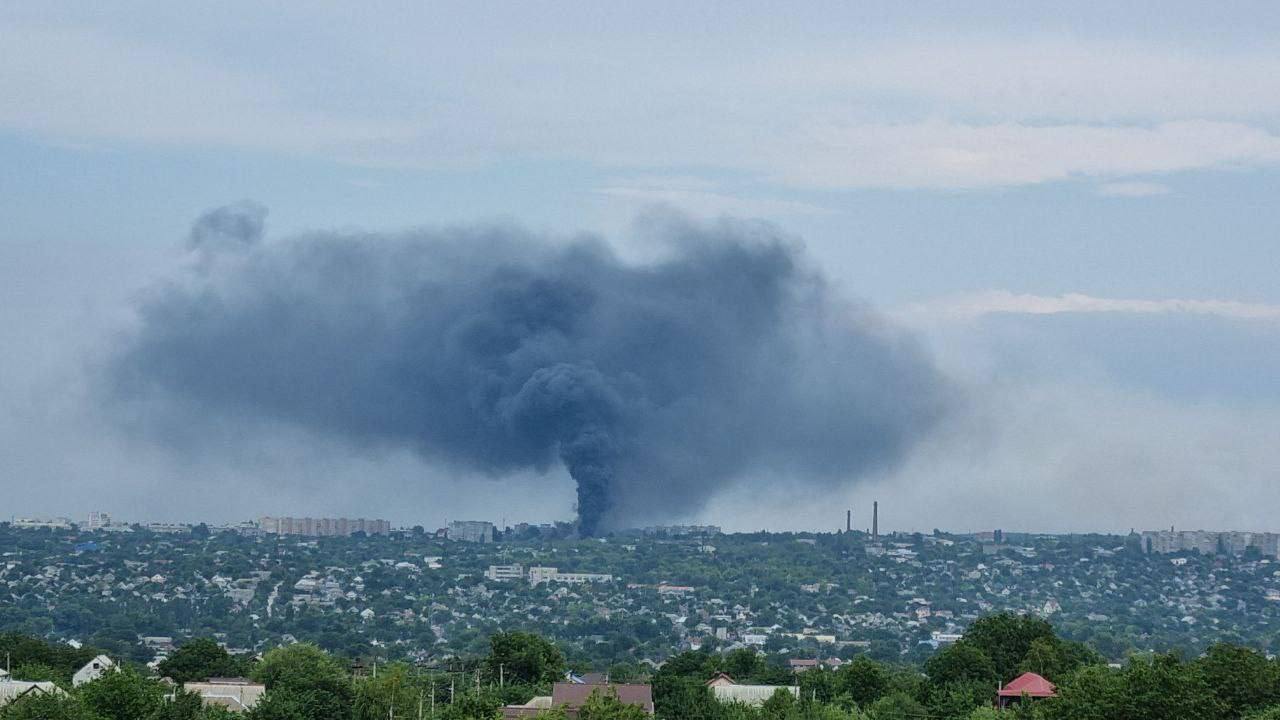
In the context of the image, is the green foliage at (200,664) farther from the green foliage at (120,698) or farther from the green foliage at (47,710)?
the green foliage at (47,710)

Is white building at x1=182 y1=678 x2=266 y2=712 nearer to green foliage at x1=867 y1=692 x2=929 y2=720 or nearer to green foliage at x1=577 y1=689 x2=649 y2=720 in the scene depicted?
green foliage at x1=577 y1=689 x2=649 y2=720

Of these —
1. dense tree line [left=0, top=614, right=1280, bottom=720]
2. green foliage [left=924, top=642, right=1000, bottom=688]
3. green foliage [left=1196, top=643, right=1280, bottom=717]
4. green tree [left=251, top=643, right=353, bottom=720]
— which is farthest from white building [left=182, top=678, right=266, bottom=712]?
green foliage [left=1196, top=643, right=1280, bottom=717]

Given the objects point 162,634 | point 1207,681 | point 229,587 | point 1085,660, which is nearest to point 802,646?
point 162,634

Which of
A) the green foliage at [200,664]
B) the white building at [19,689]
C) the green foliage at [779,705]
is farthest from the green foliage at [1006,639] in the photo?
the white building at [19,689]

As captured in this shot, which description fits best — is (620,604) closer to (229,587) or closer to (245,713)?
(229,587)

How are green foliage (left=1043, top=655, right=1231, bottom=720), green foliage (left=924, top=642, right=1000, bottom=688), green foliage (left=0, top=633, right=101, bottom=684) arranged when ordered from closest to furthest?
1. green foliage (left=1043, top=655, right=1231, bottom=720)
2. green foliage (left=924, top=642, right=1000, bottom=688)
3. green foliage (left=0, top=633, right=101, bottom=684)

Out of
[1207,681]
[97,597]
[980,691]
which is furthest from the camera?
[97,597]

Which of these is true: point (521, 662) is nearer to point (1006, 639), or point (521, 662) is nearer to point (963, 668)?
point (963, 668)

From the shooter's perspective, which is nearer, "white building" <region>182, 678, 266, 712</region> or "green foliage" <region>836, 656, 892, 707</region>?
"white building" <region>182, 678, 266, 712</region>
